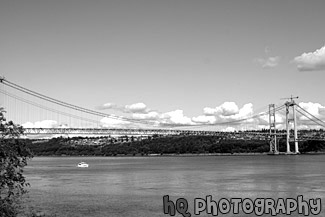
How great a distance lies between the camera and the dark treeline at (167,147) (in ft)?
470

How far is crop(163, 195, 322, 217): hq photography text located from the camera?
2269 centimetres

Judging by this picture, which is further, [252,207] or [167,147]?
[167,147]

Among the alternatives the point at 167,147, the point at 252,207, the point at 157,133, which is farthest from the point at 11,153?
the point at 167,147

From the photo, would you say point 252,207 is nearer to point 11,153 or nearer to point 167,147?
point 11,153

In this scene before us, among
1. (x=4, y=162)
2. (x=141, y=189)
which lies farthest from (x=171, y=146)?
(x=4, y=162)

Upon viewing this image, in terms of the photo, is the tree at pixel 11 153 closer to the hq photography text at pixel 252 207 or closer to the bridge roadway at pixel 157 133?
the hq photography text at pixel 252 207

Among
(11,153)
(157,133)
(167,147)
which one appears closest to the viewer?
(11,153)

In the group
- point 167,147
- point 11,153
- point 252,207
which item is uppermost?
point 11,153

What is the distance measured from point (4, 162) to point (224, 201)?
18313 millimetres

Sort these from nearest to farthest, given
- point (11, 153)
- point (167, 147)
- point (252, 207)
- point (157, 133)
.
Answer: point (11, 153) → point (252, 207) → point (157, 133) → point (167, 147)

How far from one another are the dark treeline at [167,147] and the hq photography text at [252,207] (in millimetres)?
111966

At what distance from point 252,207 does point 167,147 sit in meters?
138

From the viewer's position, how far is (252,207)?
23.9 meters

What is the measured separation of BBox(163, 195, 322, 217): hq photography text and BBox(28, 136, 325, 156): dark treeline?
4408 inches
